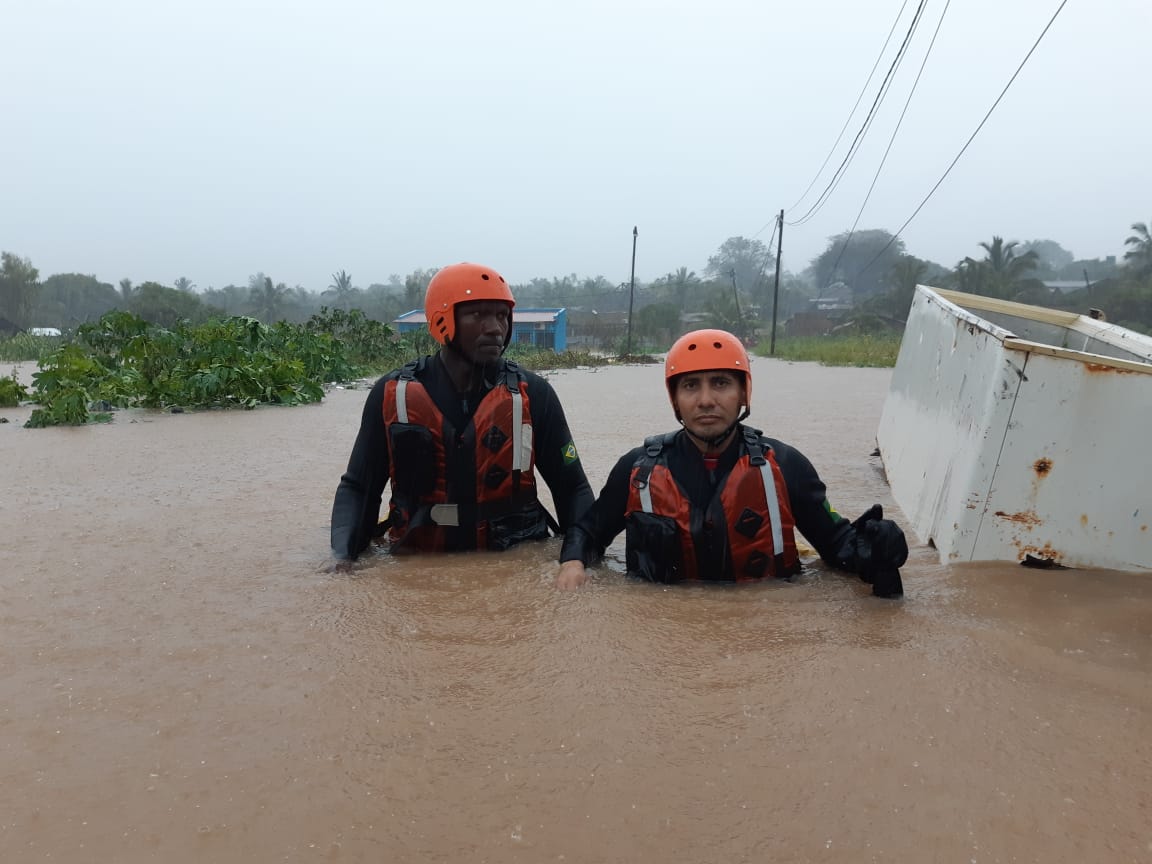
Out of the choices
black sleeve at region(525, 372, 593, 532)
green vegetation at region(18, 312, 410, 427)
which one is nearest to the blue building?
green vegetation at region(18, 312, 410, 427)

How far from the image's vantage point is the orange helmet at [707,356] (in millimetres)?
3236

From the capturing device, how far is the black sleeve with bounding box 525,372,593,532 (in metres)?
3.88

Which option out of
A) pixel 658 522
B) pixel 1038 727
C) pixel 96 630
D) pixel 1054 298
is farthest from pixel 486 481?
pixel 1054 298

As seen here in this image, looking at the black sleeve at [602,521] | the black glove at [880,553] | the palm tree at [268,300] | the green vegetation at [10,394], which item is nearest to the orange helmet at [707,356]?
the black sleeve at [602,521]

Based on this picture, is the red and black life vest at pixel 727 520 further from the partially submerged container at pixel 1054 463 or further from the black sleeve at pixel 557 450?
the partially submerged container at pixel 1054 463

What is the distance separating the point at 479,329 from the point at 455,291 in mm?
187

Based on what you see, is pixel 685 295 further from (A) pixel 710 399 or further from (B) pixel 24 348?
(A) pixel 710 399

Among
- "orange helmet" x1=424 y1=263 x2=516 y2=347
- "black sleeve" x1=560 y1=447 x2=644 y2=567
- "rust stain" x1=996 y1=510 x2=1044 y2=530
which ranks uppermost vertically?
"orange helmet" x1=424 y1=263 x2=516 y2=347

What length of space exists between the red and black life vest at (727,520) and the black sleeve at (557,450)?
0.55m

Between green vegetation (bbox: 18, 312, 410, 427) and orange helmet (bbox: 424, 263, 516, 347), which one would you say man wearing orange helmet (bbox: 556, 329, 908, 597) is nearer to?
orange helmet (bbox: 424, 263, 516, 347)

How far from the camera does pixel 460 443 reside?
3.73 m

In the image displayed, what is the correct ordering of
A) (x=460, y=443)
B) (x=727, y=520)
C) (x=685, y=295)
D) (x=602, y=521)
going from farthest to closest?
(x=685, y=295) < (x=460, y=443) < (x=602, y=521) < (x=727, y=520)

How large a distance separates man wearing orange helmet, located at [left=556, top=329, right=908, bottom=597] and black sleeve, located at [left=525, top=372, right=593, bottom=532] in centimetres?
51

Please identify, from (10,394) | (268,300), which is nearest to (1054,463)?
(10,394)
